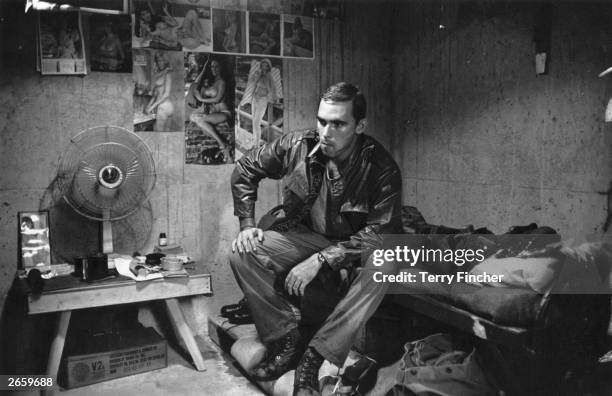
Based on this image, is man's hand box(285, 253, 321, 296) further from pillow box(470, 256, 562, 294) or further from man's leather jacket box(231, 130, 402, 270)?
pillow box(470, 256, 562, 294)

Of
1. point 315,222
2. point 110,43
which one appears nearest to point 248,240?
point 315,222

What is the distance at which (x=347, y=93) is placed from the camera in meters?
2.77

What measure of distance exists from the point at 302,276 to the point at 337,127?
81 centimetres

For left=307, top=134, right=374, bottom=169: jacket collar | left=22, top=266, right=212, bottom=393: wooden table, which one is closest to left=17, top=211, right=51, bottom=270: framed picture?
left=22, top=266, right=212, bottom=393: wooden table

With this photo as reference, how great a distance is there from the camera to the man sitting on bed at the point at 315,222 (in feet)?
8.78

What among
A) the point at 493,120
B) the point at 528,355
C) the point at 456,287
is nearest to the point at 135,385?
the point at 456,287

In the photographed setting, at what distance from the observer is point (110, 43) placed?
131 inches

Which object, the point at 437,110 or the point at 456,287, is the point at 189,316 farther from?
the point at 437,110

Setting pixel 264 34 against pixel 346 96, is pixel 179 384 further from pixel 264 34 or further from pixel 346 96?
pixel 264 34

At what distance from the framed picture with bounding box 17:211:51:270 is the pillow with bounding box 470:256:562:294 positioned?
2.51 m

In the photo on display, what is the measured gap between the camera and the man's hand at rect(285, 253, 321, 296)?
8.53 feet

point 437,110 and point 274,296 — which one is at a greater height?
point 437,110

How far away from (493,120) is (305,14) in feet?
5.24

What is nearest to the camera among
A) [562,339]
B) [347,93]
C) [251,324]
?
[562,339]
